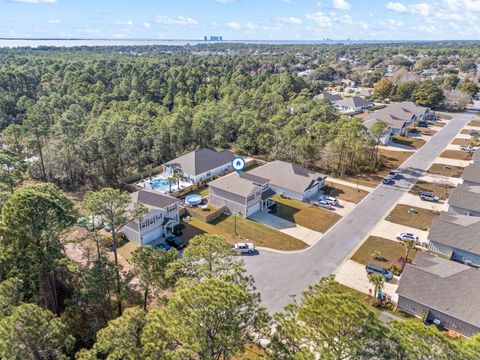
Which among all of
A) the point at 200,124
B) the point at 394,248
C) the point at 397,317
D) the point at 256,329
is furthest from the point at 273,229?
the point at 200,124

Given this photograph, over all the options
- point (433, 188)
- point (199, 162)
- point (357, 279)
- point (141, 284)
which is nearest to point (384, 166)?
point (433, 188)

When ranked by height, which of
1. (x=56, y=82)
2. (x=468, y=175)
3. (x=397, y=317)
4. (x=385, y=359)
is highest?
(x=56, y=82)

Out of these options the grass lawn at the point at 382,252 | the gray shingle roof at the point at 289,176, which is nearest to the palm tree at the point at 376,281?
the grass lawn at the point at 382,252

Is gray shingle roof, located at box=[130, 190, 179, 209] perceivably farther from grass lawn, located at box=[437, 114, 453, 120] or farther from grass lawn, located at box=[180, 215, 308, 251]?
grass lawn, located at box=[437, 114, 453, 120]

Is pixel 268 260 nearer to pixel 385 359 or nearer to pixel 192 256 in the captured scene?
pixel 192 256

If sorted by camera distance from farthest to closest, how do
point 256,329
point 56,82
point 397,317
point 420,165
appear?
point 56,82
point 420,165
point 397,317
point 256,329

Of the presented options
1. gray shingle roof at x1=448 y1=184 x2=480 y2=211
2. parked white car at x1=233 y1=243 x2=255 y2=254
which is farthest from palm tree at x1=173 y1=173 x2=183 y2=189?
gray shingle roof at x1=448 y1=184 x2=480 y2=211

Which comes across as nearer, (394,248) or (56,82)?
(394,248)
